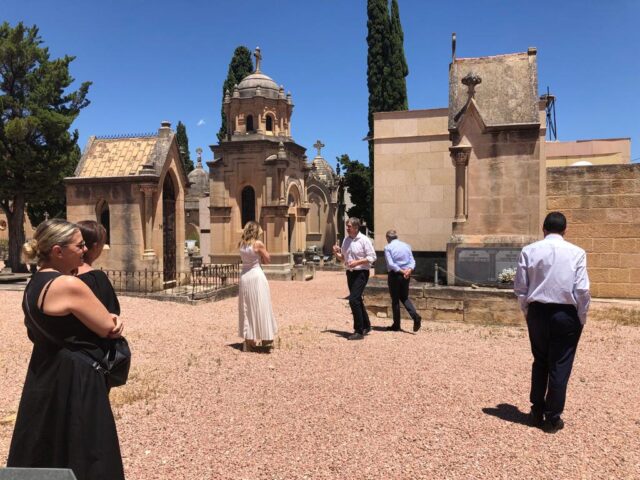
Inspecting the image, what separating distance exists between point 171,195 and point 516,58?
1045 centimetres

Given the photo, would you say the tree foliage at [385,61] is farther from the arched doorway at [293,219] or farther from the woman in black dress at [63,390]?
the woman in black dress at [63,390]

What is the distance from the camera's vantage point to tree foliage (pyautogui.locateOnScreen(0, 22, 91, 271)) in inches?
792

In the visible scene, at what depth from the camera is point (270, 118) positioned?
25.1m

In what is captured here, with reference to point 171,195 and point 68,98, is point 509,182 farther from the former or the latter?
point 68,98

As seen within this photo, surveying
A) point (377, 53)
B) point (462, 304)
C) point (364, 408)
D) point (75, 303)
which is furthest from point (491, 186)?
point (377, 53)

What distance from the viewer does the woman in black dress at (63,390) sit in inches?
90.0

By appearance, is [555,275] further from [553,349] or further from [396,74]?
[396,74]

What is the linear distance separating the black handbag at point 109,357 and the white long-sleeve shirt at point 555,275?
3.27 m

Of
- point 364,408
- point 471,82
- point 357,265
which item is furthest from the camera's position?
point 471,82

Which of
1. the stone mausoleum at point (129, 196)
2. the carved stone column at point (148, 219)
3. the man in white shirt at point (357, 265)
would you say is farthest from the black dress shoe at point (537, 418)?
the carved stone column at point (148, 219)

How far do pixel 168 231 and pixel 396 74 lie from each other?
2221 cm

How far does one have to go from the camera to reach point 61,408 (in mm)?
2312

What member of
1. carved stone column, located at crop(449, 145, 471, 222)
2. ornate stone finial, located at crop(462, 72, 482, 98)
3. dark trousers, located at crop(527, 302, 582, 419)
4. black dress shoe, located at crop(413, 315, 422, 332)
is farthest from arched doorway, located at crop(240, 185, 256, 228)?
dark trousers, located at crop(527, 302, 582, 419)

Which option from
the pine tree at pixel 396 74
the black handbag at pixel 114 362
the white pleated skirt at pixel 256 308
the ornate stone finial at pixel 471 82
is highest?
the pine tree at pixel 396 74
